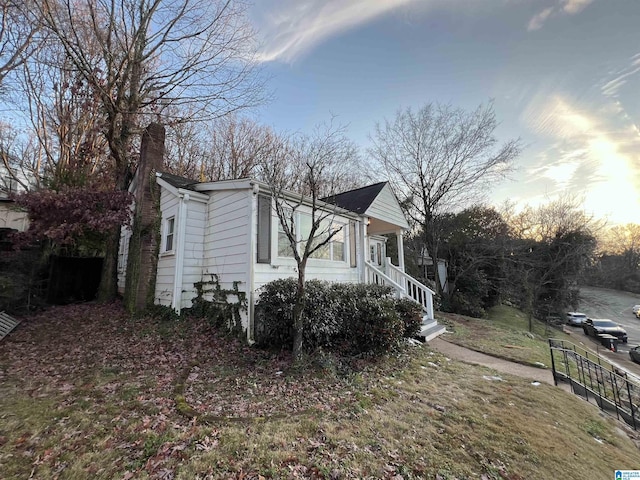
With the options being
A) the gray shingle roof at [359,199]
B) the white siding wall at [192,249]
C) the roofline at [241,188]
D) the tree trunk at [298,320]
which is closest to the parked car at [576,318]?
the gray shingle roof at [359,199]

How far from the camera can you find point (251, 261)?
21.3ft

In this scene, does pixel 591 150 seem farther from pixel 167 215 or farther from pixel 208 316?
pixel 167 215

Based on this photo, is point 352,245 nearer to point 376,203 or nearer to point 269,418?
point 376,203

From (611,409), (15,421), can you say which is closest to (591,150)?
(611,409)

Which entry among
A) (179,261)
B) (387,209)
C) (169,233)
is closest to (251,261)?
(179,261)

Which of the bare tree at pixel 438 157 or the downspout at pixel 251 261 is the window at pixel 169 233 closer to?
the downspout at pixel 251 261

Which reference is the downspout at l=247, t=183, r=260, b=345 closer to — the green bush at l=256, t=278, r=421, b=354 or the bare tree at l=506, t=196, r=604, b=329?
the green bush at l=256, t=278, r=421, b=354

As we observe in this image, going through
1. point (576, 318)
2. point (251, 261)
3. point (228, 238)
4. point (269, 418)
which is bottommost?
point (576, 318)

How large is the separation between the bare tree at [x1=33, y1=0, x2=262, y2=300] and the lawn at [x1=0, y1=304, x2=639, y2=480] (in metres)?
6.28

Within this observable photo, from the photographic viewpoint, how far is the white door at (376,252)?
13.3 meters

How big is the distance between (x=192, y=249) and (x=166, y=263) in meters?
1.11

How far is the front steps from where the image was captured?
343 inches

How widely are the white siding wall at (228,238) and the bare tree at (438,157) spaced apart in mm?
14224

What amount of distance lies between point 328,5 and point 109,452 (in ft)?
36.8
